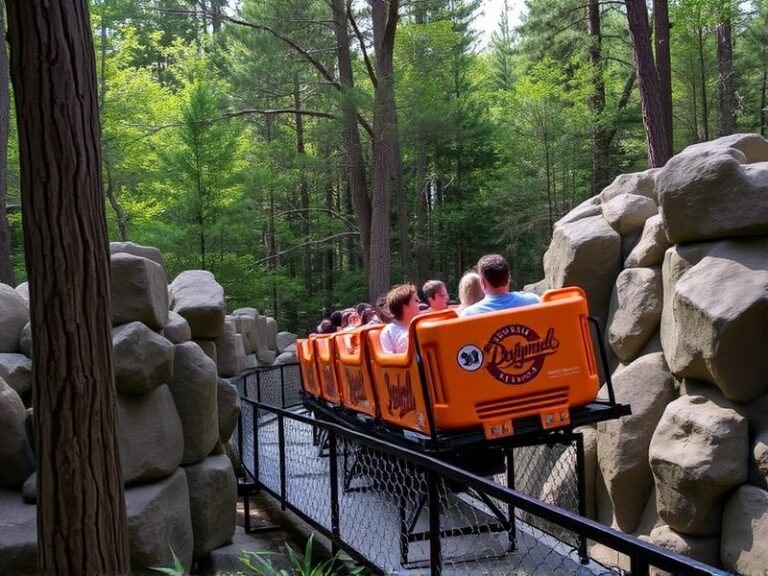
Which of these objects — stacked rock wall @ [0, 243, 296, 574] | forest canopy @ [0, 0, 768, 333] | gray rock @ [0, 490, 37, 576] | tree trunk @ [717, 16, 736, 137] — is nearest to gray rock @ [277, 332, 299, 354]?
forest canopy @ [0, 0, 768, 333]

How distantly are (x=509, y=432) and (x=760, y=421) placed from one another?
1890 millimetres

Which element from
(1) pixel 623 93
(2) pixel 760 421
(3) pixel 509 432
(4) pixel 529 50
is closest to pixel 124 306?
(3) pixel 509 432

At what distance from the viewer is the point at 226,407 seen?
677 centimetres

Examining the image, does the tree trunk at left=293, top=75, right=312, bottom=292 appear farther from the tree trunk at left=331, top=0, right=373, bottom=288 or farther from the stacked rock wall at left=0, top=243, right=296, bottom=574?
the stacked rock wall at left=0, top=243, right=296, bottom=574

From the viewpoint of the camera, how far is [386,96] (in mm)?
15297

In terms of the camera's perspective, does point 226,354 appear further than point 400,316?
Yes

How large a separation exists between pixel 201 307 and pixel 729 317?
4135 millimetres

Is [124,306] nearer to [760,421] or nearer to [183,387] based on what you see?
[183,387]

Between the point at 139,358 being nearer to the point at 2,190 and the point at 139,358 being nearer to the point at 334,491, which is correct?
the point at 334,491

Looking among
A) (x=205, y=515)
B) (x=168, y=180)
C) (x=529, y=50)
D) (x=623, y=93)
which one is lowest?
(x=205, y=515)

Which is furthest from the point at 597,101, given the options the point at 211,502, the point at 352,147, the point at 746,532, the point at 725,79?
the point at 211,502

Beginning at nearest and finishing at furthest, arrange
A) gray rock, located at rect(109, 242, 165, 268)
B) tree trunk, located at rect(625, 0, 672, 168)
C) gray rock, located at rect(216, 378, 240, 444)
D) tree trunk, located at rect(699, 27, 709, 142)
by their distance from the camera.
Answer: gray rock, located at rect(109, 242, 165, 268) → gray rock, located at rect(216, 378, 240, 444) → tree trunk, located at rect(625, 0, 672, 168) → tree trunk, located at rect(699, 27, 709, 142)

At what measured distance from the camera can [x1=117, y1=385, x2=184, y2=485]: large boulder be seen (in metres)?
4.92

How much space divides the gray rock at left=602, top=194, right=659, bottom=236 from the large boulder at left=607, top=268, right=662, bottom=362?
1.67 feet
